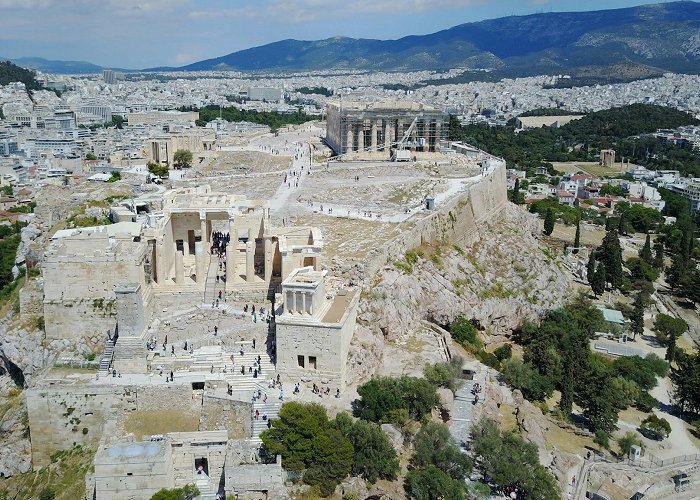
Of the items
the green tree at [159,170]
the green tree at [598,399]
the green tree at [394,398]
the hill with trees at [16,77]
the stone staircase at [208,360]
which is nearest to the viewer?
the green tree at [394,398]

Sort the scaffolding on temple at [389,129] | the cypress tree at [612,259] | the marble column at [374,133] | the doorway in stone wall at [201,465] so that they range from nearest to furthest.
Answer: the doorway in stone wall at [201,465]
the cypress tree at [612,259]
the scaffolding on temple at [389,129]
the marble column at [374,133]

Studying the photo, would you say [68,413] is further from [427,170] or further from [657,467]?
[427,170]

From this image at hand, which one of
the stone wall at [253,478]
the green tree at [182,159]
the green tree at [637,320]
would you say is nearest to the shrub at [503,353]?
the green tree at [637,320]

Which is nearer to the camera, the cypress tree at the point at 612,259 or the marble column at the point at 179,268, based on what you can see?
the marble column at the point at 179,268

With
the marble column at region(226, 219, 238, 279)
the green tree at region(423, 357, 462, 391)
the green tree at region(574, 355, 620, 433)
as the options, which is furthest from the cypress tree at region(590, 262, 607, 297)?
the marble column at region(226, 219, 238, 279)

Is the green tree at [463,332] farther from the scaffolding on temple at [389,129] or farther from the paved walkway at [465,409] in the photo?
the scaffolding on temple at [389,129]

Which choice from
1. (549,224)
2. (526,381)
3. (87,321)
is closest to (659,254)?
(549,224)

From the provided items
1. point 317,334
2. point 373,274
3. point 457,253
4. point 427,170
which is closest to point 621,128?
point 427,170

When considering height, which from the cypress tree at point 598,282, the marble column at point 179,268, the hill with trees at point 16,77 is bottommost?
the cypress tree at point 598,282
